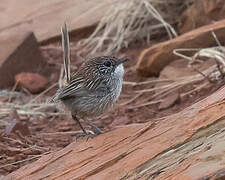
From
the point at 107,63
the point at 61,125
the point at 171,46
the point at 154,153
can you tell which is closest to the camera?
the point at 154,153

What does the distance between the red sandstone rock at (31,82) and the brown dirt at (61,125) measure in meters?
0.21

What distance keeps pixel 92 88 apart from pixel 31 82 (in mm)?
3988

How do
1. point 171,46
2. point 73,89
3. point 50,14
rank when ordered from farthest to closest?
point 50,14 < point 171,46 < point 73,89

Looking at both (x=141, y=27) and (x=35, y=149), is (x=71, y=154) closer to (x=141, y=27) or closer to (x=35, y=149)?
(x=35, y=149)

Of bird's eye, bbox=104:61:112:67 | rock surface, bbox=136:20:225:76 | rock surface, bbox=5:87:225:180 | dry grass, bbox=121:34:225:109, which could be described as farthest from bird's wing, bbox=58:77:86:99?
rock surface, bbox=136:20:225:76

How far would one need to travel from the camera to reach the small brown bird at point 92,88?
5680 mm

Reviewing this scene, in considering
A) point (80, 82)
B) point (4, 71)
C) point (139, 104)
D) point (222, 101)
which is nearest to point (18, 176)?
point (80, 82)

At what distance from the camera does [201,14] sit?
9602mm

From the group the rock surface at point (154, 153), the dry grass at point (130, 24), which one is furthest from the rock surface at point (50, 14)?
the rock surface at point (154, 153)

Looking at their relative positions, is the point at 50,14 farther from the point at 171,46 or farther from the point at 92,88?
the point at 92,88

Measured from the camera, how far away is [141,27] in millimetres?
10547

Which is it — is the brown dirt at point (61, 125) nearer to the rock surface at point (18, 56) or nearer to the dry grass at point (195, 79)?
the dry grass at point (195, 79)

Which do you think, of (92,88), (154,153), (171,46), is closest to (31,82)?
(171,46)

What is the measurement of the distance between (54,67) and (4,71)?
917 mm
